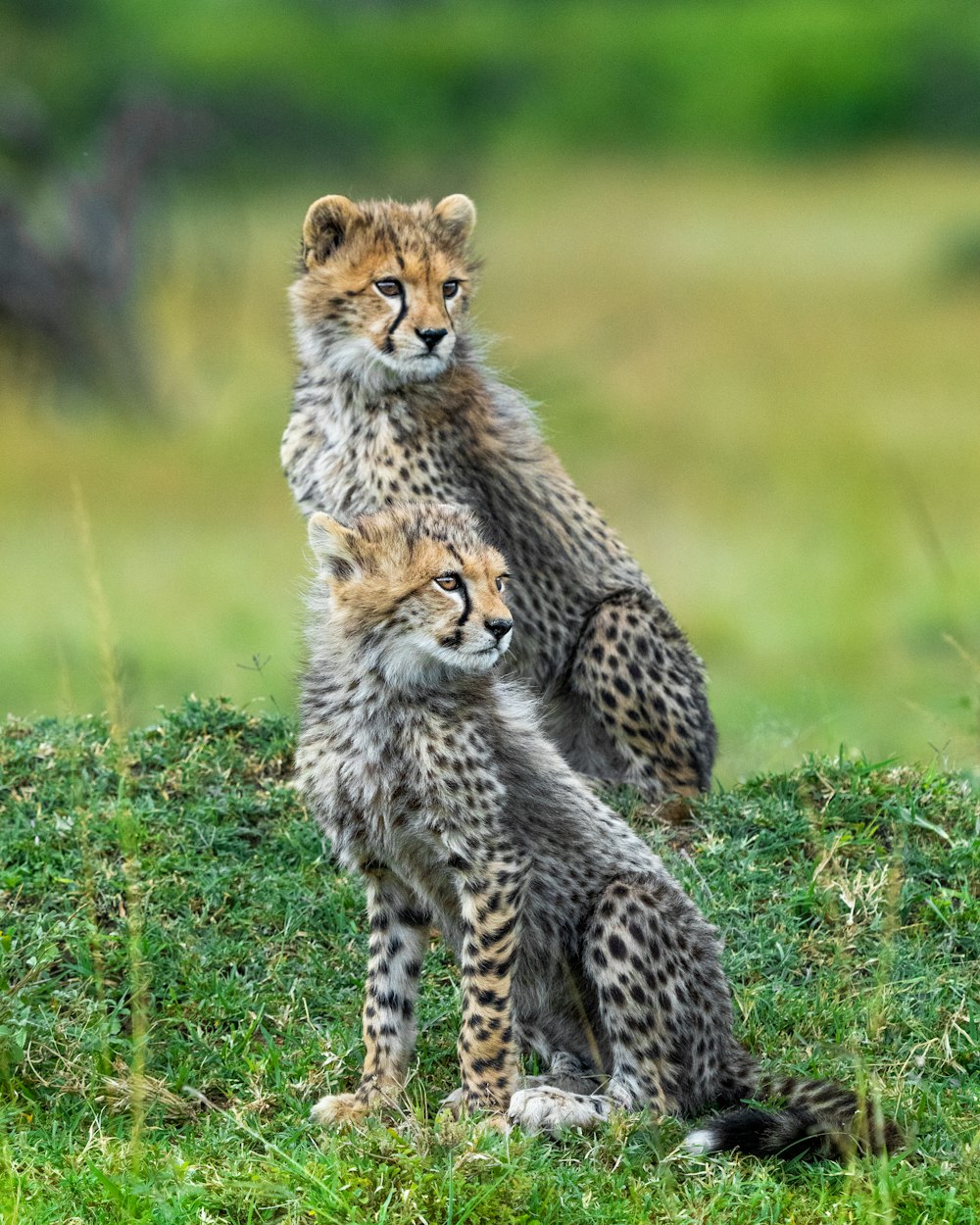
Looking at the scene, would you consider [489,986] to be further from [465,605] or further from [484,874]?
[465,605]

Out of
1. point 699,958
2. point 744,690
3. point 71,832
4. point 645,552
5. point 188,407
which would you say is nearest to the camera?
point 699,958

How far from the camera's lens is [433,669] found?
354cm

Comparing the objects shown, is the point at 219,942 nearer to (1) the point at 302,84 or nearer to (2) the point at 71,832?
(2) the point at 71,832

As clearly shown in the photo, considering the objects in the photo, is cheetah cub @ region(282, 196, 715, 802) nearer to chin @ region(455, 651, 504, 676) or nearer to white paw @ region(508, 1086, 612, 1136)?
chin @ region(455, 651, 504, 676)

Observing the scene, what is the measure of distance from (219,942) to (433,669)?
38.0 inches

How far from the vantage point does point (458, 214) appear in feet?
16.0

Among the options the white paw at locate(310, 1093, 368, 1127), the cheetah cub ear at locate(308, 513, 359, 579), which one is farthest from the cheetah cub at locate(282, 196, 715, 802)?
the white paw at locate(310, 1093, 368, 1127)

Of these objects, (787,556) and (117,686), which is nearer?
(117,686)

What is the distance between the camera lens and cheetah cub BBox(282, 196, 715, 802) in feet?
15.4

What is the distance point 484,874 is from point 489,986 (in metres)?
0.21

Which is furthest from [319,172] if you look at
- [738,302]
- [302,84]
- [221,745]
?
[221,745]

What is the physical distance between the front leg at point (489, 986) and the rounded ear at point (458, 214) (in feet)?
6.96

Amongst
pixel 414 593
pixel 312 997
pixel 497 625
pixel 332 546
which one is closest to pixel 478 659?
pixel 497 625

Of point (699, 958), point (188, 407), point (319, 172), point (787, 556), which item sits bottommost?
point (699, 958)
